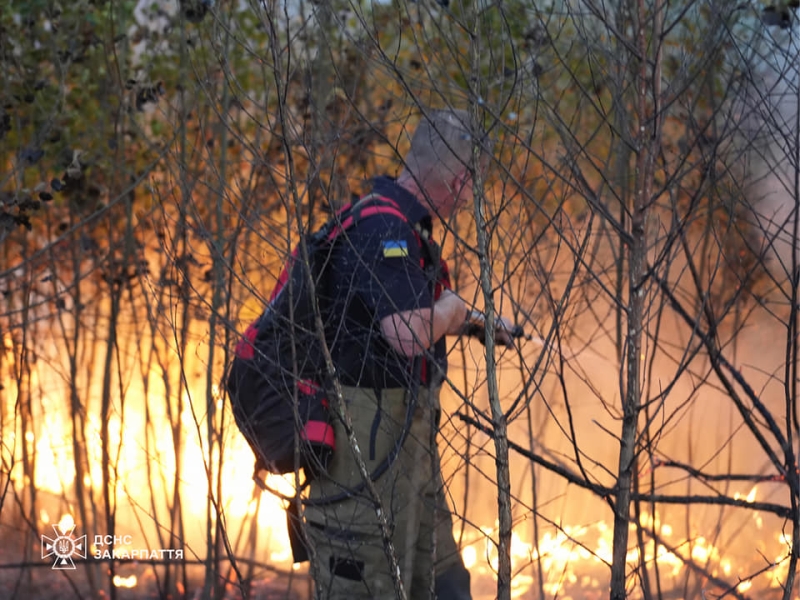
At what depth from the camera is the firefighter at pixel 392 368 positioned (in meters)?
2.30

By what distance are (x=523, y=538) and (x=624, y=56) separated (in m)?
Answer: 4.07

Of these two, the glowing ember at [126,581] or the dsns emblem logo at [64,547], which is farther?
the glowing ember at [126,581]

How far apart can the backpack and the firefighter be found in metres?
0.04

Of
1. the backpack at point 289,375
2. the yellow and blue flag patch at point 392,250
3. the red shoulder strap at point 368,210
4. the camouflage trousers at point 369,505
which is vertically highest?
the red shoulder strap at point 368,210

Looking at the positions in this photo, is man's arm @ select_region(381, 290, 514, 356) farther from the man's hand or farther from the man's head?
the man's head

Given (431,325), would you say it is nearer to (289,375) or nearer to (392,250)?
(392,250)

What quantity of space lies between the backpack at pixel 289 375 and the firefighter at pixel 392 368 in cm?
4

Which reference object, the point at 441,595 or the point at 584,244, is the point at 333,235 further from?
the point at 441,595

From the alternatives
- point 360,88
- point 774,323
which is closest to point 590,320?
point 774,323

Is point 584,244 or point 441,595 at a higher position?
point 584,244

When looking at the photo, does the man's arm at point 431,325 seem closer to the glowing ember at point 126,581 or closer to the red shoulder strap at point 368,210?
the red shoulder strap at point 368,210

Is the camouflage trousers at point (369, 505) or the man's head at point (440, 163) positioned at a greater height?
the man's head at point (440, 163)

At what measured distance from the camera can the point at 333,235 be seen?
2338 millimetres

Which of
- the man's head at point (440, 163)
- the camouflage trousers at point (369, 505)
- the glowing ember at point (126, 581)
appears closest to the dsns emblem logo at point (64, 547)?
the glowing ember at point (126, 581)
